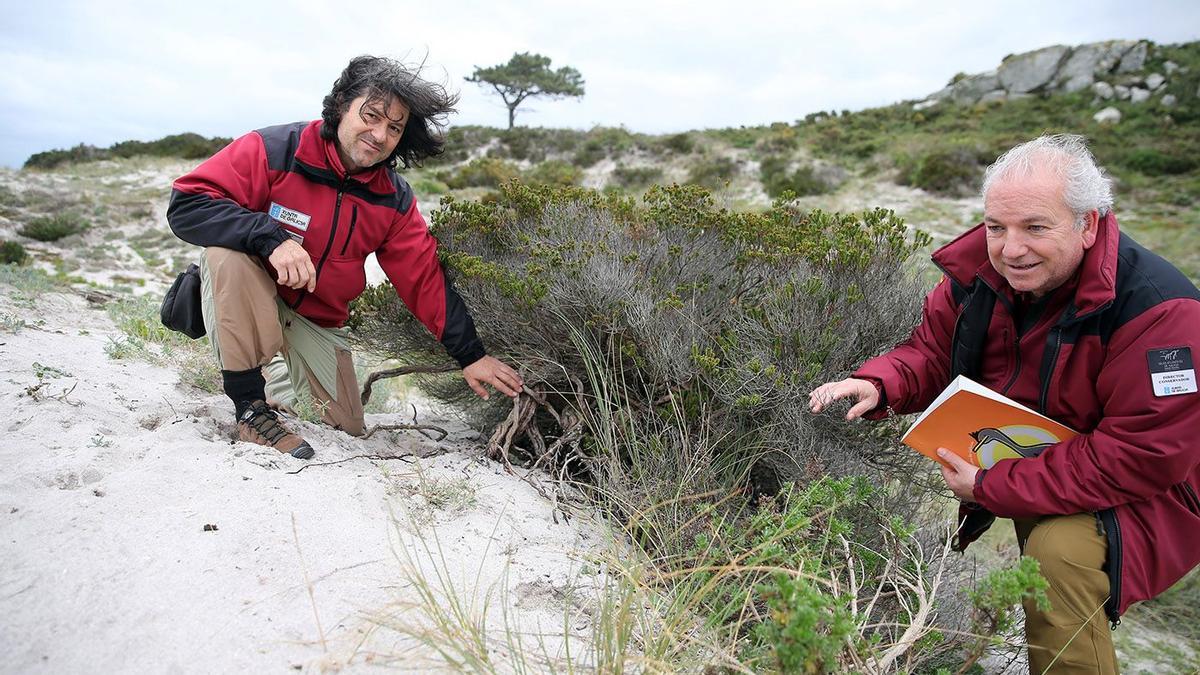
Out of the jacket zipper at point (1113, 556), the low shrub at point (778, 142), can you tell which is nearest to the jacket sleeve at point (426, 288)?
the jacket zipper at point (1113, 556)

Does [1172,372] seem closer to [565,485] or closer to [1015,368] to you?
[1015,368]

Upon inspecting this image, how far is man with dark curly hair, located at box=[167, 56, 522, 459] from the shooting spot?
9.08ft

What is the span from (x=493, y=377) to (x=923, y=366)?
1906 millimetres

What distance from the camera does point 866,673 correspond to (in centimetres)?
160

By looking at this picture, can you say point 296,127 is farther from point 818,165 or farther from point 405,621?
point 818,165

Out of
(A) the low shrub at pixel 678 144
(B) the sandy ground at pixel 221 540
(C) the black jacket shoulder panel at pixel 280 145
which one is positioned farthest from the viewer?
(A) the low shrub at pixel 678 144

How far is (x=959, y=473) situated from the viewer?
220 cm

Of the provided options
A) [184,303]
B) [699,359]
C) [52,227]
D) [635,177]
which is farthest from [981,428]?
[635,177]

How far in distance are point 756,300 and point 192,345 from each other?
3924mm

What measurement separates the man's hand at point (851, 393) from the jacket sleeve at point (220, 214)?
2.25m

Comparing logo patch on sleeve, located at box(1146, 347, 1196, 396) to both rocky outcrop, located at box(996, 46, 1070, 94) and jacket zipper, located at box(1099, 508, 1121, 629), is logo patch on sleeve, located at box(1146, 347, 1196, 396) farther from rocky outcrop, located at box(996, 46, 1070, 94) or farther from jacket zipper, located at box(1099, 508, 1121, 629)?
rocky outcrop, located at box(996, 46, 1070, 94)

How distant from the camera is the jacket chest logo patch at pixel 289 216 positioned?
9.71 ft

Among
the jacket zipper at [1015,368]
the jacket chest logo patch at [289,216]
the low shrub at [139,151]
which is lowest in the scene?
the jacket zipper at [1015,368]

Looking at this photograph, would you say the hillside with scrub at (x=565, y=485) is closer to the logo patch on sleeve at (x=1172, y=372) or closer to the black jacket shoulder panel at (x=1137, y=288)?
the logo patch on sleeve at (x=1172, y=372)
